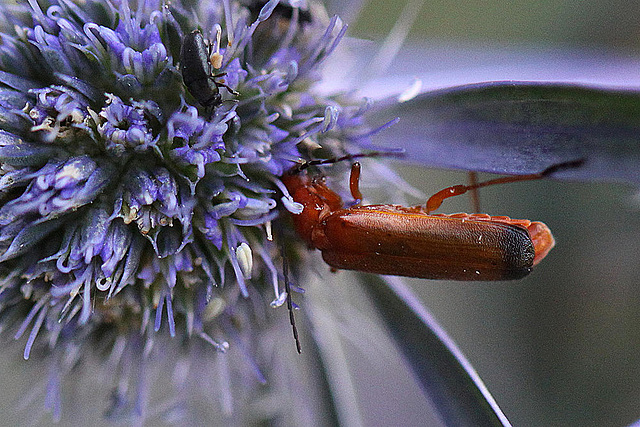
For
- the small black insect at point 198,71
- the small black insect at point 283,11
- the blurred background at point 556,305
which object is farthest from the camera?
the blurred background at point 556,305

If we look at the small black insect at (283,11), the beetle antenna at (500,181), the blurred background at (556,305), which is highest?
the small black insect at (283,11)

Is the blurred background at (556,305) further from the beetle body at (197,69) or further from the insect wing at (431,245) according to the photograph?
the beetle body at (197,69)

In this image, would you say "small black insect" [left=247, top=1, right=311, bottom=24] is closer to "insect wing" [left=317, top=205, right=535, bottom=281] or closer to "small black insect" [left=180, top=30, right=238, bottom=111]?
"small black insect" [left=180, top=30, right=238, bottom=111]

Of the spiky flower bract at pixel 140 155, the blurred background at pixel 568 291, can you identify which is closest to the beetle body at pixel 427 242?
the spiky flower bract at pixel 140 155

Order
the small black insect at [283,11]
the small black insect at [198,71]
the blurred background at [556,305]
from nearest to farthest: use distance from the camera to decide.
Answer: the small black insect at [198,71] → the small black insect at [283,11] → the blurred background at [556,305]

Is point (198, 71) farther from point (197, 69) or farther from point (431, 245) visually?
point (431, 245)

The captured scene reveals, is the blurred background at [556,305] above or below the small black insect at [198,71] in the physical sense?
below

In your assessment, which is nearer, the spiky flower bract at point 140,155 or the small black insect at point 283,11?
the spiky flower bract at point 140,155
